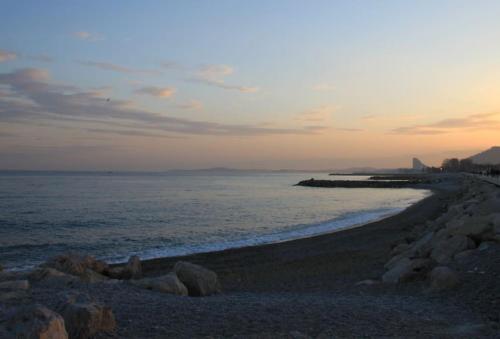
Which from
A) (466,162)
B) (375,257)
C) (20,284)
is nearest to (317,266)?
(375,257)

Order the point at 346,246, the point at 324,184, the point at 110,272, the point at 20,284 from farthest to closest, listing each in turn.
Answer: the point at 324,184 < the point at 346,246 < the point at 110,272 < the point at 20,284

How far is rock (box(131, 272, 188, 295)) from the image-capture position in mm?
7992

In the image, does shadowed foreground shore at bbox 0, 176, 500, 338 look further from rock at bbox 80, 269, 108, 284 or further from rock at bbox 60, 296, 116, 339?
rock at bbox 80, 269, 108, 284

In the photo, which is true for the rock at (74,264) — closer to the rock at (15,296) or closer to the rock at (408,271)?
the rock at (15,296)

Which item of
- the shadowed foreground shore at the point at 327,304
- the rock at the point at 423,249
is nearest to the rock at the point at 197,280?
the shadowed foreground shore at the point at 327,304

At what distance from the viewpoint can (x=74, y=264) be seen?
1030 cm

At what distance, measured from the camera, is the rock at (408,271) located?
936 centimetres

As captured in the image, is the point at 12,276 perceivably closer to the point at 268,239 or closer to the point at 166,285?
the point at 166,285

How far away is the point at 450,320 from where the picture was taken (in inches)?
259

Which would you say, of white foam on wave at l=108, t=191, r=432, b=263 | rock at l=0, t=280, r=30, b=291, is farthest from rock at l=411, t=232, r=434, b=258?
white foam on wave at l=108, t=191, r=432, b=263

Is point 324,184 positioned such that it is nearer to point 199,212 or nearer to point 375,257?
point 199,212

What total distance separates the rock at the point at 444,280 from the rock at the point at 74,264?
272 inches

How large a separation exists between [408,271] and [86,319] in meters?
6.47

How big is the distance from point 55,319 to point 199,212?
30.6 metres
